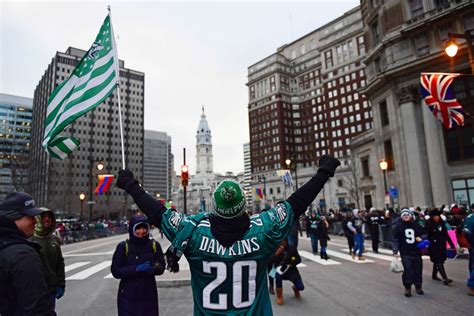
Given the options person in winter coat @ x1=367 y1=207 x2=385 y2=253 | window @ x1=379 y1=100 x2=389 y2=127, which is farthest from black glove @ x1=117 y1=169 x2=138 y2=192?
window @ x1=379 y1=100 x2=389 y2=127

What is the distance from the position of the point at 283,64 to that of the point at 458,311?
107874 millimetres

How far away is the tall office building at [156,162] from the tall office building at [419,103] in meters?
155

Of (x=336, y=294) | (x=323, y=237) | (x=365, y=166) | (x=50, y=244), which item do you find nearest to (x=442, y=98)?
(x=323, y=237)

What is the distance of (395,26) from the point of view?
30484 mm

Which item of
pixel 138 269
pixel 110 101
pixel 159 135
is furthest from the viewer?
pixel 159 135

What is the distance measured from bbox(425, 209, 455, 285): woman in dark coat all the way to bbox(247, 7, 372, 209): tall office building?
69087mm

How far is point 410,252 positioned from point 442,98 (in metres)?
10.1

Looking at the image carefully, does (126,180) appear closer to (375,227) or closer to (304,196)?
(304,196)

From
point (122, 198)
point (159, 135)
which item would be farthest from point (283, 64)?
point (159, 135)

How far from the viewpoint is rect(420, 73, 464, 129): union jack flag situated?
1379cm

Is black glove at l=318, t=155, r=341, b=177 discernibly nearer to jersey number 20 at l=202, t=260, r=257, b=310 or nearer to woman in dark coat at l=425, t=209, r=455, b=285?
jersey number 20 at l=202, t=260, r=257, b=310

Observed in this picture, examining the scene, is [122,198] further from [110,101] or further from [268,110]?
[268,110]

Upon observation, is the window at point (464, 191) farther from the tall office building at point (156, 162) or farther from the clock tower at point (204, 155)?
the clock tower at point (204, 155)

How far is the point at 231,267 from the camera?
2334 millimetres
